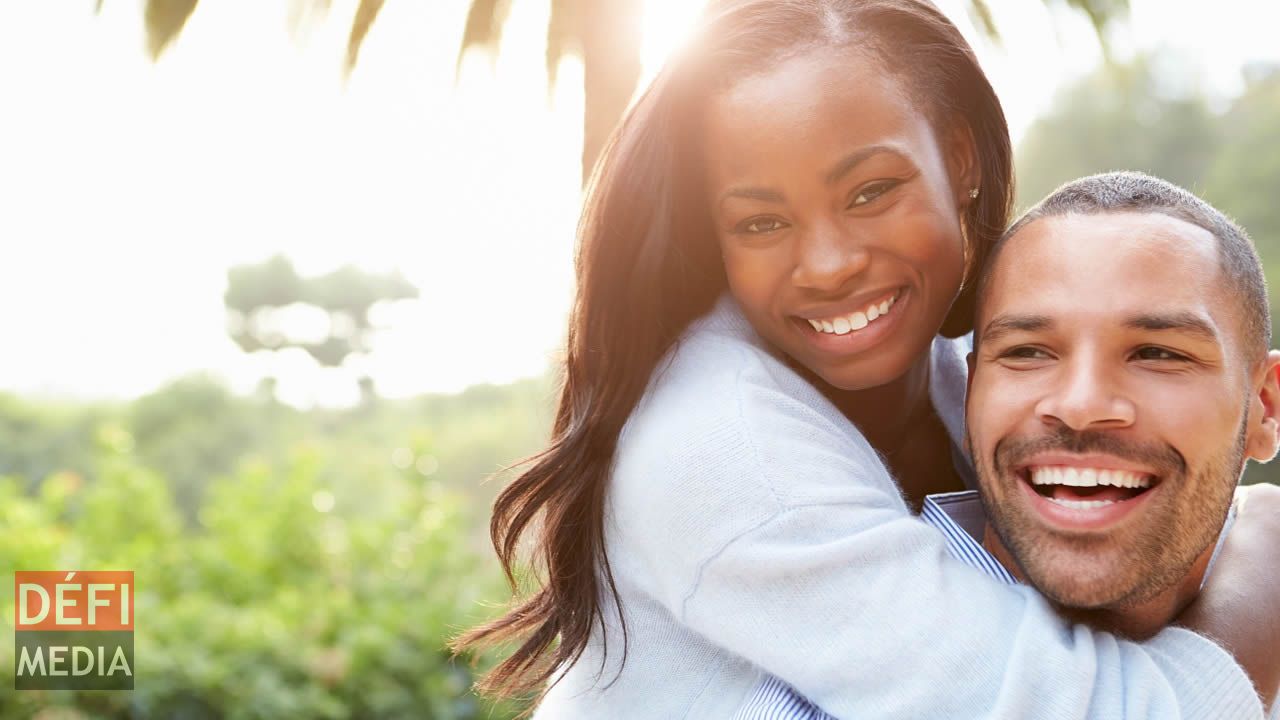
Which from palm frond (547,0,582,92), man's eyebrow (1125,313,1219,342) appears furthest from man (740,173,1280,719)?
palm frond (547,0,582,92)

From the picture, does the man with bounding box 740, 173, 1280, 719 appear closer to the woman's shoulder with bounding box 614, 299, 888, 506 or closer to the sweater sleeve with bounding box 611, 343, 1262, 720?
the sweater sleeve with bounding box 611, 343, 1262, 720

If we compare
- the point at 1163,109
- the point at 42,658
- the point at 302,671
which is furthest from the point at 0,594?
the point at 1163,109

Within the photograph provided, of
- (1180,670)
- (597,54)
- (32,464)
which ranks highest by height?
(597,54)

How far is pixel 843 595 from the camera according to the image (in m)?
1.63

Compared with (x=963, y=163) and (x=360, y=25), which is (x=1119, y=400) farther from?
(x=360, y=25)

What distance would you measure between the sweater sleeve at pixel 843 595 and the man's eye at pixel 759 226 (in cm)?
30

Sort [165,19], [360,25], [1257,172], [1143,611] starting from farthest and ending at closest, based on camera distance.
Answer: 1. [1257,172]
2. [360,25]
3. [165,19]
4. [1143,611]

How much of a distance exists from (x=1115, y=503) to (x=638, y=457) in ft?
2.26

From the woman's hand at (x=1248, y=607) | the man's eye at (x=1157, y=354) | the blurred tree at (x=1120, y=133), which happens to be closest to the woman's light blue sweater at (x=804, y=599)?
the woman's hand at (x=1248, y=607)

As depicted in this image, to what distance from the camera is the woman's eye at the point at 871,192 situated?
1.97m

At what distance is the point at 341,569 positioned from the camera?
6.45 metres

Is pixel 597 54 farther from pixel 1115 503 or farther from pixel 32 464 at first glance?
pixel 32 464

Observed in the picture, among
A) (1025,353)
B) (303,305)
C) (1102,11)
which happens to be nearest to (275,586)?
(1102,11)

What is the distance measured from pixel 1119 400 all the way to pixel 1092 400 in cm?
4
